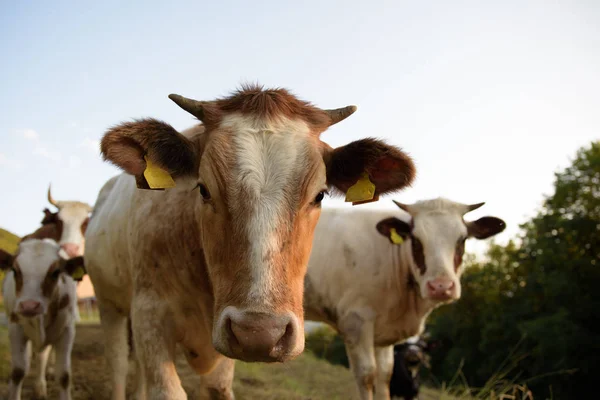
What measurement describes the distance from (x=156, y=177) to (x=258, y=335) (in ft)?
4.26

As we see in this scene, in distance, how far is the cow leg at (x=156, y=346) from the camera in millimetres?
2812

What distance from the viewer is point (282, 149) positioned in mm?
2543

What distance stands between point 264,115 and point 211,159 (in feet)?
1.20

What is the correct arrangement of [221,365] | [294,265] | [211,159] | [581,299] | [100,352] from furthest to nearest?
[581,299] → [100,352] → [221,365] → [211,159] → [294,265]

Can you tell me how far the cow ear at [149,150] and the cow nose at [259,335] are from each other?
1.13 m

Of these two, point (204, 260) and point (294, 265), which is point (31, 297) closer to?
point (204, 260)

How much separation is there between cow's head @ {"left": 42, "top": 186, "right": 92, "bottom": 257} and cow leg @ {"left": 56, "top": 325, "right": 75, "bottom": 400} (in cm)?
161

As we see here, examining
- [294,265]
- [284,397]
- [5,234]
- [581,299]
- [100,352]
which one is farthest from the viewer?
[581,299]

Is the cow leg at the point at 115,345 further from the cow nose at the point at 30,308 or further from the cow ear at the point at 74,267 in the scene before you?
the cow ear at the point at 74,267

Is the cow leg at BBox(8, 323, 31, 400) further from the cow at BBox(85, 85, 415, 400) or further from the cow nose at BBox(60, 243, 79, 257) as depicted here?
the cow at BBox(85, 85, 415, 400)

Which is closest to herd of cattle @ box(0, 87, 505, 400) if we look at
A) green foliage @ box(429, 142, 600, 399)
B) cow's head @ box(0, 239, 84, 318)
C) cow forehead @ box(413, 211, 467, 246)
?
cow forehead @ box(413, 211, 467, 246)

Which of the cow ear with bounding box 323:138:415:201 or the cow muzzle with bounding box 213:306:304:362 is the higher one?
the cow ear with bounding box 323:138:415:201

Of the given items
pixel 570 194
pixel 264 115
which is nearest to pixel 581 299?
pixel 570 194

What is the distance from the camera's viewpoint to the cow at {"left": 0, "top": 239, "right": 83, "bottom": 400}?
19.7 feet
